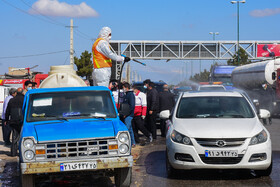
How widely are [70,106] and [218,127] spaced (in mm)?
2571

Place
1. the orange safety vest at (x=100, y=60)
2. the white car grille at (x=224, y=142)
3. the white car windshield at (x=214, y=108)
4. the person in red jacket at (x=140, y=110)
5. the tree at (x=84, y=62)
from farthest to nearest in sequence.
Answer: the tree at (x=84, y=62) < the person in red jacket at (x=140, y=110) < the orange safety vest at (x=100, y=60) < the white car windshield at (x=214, y=108) < the white car grille at (x=224, y=142)

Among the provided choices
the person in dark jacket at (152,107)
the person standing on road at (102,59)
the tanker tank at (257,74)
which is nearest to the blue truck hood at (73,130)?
the person standing on road at (102,59)

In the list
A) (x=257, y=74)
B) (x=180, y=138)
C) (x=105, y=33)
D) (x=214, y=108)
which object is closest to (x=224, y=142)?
(x=180, y=138)

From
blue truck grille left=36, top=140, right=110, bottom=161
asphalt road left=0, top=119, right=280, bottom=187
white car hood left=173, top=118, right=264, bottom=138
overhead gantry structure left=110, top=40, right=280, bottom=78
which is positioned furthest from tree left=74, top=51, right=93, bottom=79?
blue truck grille left=36, top=140, right=110, bottom=161

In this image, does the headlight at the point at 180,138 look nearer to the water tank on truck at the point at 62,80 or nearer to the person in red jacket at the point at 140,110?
the water tank on truck at the point at 62,80

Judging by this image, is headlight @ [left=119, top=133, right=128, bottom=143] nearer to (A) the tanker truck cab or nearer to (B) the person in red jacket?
(A) the tanker truck cab

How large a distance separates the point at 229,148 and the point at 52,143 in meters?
Answer: 2.96

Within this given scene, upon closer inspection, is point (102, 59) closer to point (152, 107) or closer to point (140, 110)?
point (140, 110)

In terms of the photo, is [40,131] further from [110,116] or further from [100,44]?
[100,44]

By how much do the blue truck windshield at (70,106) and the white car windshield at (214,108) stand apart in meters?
1.82

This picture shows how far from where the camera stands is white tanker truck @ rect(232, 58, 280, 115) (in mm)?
27516

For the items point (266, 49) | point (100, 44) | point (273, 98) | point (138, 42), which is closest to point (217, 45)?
point (266, 49)

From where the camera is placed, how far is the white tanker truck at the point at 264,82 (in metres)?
27.5

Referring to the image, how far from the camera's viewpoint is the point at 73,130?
7680 mm
